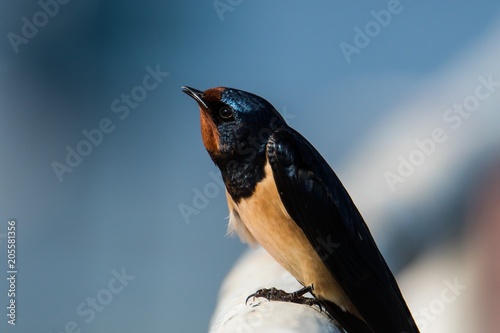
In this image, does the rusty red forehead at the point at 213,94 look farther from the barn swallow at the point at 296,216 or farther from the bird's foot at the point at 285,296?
the bird's foot at the point at 285,296

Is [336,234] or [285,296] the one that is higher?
[336,234]

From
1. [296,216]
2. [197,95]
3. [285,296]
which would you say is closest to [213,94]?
[197,95]

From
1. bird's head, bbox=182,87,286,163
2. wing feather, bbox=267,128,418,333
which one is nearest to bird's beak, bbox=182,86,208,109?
bird's head, bbox=182,87,286,163

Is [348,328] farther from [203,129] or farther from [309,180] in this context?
[203,129]

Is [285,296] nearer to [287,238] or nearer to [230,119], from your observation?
[287,238]

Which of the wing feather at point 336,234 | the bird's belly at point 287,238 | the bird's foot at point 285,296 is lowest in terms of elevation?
the bird's foot at point 285,296

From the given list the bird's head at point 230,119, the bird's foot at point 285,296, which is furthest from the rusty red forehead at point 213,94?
the bird's foot at point 285,296
